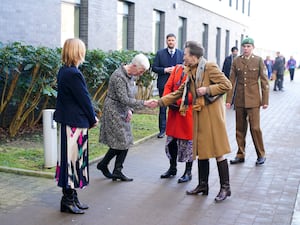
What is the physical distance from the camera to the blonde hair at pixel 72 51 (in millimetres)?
5164

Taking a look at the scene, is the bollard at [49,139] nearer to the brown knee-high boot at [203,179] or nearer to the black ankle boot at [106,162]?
the black ankle boot at [106,162]

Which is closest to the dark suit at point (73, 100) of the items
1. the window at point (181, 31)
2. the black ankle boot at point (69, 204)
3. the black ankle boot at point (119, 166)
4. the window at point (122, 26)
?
the black ankle boot at point (69, 204)

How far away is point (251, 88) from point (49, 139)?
3.20m

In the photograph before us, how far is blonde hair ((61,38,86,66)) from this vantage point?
203 inches

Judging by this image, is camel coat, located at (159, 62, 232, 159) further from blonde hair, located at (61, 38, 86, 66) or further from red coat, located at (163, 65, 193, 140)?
blonde hair, located at (61, 38, 86, 66)

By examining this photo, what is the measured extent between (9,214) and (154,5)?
1400 cm

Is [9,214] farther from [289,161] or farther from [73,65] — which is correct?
[289,161]

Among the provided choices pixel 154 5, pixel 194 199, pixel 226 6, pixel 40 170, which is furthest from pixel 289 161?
pixel 226 6

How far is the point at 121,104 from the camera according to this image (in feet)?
21.6

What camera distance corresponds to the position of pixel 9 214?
540cm

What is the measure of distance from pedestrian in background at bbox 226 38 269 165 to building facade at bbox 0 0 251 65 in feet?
16.5

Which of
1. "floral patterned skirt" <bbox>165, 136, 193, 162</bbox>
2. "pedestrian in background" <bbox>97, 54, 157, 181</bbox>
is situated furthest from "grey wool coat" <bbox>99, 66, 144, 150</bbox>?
"floral patterned skirt" <bbox>165, 136, 193, 162</bbox>

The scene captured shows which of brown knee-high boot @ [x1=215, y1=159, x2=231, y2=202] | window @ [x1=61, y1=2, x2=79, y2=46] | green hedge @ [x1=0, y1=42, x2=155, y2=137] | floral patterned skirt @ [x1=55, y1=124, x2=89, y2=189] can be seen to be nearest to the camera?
floral patterned skirt @ [x1=55, y1=124, x2=89, y2=189]

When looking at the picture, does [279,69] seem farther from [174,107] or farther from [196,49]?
[196,49]
